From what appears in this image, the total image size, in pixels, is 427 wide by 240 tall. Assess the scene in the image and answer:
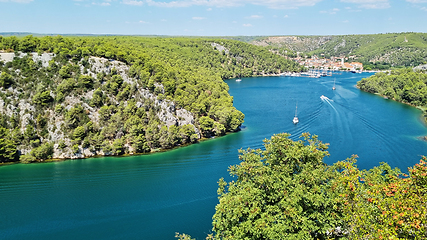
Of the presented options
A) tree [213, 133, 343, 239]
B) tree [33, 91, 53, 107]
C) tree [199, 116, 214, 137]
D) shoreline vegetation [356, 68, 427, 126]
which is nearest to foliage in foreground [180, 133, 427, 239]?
tree [213, 133, 343, 239]

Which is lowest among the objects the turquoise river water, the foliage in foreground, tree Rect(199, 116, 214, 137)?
the turquoise river water

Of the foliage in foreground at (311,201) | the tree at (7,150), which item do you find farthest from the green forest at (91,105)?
the foliage in foreground at (311,201)

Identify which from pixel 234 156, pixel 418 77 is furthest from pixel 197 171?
pixel 418 77

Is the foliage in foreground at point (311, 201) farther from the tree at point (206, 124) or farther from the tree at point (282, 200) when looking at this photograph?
the tree at point (206, 124)

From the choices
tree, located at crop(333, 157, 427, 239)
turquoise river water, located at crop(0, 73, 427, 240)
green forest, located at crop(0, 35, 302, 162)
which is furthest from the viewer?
green forest, located at crop(0, 35, 302, 162)

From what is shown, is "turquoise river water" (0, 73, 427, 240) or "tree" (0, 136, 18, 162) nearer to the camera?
"turquoise river water" (0, 73, 427, 240)

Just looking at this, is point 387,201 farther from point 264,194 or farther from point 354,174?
point 264,194

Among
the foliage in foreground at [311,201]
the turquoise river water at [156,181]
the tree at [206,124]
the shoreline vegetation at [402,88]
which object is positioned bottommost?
the turquoise river water at [156,181]

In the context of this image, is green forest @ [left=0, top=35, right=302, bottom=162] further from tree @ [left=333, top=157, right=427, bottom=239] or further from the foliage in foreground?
tree @ [left=333, top=157, right=427, bottom=239]
